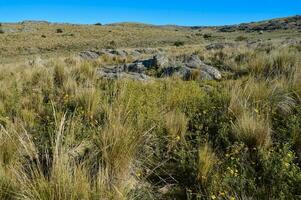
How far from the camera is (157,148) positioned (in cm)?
412

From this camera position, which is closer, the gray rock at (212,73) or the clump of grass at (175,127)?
the clump of grass at (175,127)

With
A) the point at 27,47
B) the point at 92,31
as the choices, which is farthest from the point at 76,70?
the point at 92,31

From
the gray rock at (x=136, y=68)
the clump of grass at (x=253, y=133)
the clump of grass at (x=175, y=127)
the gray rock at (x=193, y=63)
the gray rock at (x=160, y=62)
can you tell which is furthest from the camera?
the gray rock at (x=160, y=62)

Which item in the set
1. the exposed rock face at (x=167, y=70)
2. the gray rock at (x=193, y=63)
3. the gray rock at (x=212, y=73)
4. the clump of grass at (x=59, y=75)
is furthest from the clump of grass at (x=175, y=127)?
the gray rock at (x=193, y=63)

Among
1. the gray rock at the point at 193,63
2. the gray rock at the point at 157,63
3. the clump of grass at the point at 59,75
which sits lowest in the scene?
the clump of grass at the point at 59,75

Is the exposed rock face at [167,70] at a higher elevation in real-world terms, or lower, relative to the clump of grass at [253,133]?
lower

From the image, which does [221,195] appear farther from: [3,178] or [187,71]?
[187,71]

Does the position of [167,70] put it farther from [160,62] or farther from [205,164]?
[205,164]

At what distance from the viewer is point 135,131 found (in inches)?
158

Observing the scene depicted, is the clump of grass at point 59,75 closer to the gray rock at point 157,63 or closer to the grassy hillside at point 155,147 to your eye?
the grassy hillside at point 155,147

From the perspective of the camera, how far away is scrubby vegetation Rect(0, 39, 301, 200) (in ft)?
9.45

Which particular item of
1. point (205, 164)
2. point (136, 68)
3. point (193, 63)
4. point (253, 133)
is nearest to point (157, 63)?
point (136, 68)

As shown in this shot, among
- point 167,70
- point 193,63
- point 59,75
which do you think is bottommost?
point 59,75

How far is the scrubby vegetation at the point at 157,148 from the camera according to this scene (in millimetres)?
2879
